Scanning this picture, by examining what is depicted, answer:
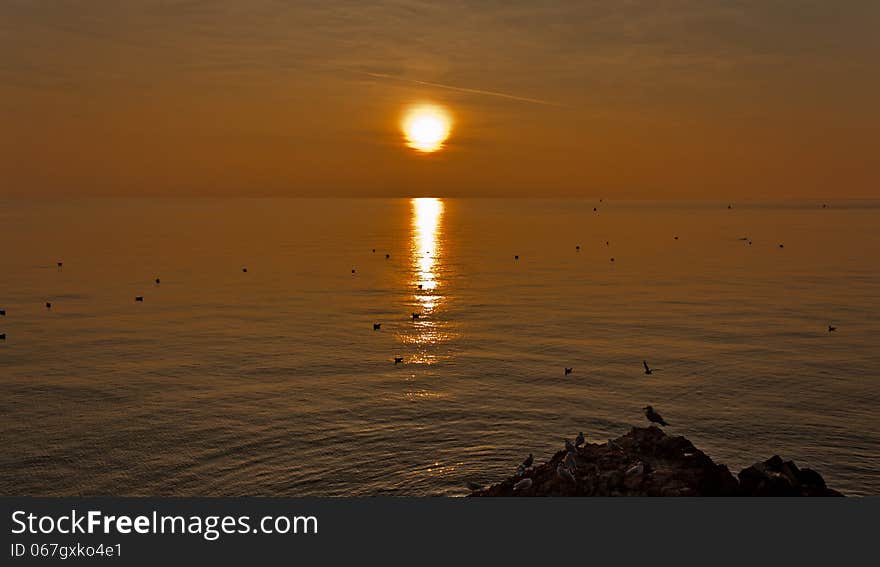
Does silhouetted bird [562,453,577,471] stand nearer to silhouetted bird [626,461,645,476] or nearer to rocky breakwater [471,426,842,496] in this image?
rocky breakwater [471,426,842,496]

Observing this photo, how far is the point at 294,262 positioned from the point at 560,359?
9511cm

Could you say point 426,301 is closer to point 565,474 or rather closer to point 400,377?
point 400,377

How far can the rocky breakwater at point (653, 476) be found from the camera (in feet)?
83.9

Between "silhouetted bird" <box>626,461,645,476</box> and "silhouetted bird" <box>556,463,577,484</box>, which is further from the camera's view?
"silhouetted bird" <box>556,463,577,484</box>

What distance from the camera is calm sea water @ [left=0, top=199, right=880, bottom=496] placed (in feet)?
124

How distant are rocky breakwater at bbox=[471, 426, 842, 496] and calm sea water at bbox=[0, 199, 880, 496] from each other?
23.6ft

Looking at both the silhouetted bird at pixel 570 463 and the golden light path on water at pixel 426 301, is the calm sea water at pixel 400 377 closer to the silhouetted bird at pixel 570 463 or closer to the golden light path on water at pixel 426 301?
the golden light path on water at pixel 426 301

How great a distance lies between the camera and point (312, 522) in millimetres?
20875

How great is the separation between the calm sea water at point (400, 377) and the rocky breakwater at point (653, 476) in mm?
7194

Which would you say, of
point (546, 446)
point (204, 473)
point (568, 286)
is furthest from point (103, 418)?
point (568, 286)

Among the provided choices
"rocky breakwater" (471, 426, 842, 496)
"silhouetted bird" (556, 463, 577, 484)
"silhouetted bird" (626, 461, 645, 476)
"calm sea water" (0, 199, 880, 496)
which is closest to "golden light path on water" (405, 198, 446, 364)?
"calm sea water" (0, 199, 880, 496)

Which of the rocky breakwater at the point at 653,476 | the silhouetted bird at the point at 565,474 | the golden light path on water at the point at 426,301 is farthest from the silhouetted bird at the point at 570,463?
the golden light path on water at the point at 426,301

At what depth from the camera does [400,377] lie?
181 ft

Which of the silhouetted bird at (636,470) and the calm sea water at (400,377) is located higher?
the calm sea water at (400,377)
